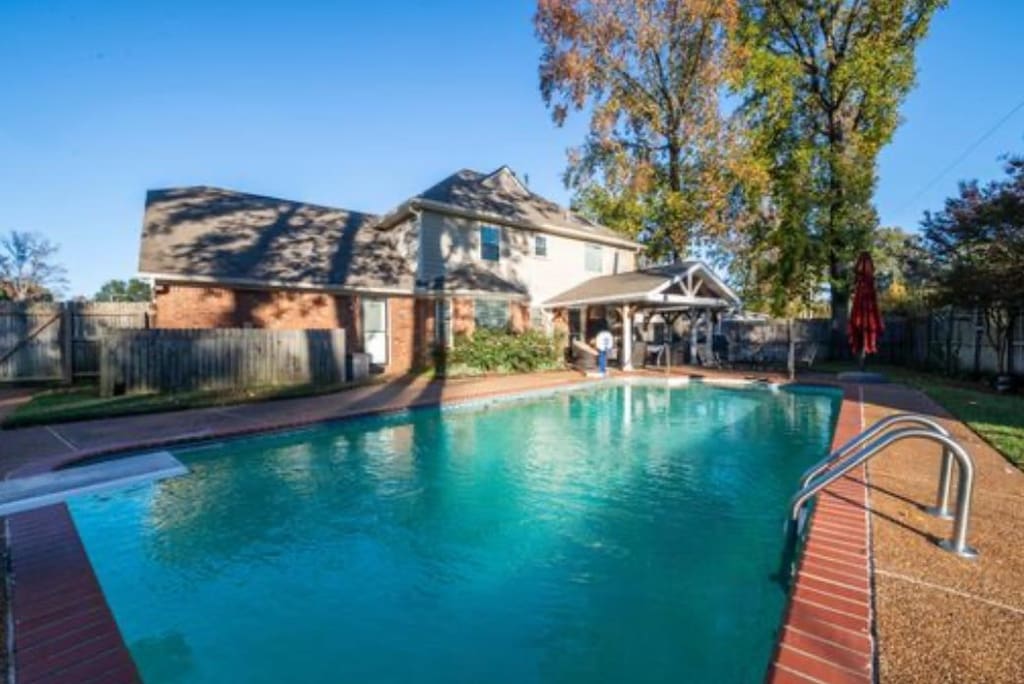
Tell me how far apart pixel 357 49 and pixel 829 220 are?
67.0 feet

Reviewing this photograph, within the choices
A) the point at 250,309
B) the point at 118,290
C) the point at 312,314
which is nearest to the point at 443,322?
the point at 312,314

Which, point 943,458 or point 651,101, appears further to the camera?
point 651,101

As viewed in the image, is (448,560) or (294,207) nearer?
(448,560)

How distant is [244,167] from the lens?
77.5 feet

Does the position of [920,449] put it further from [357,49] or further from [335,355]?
[357,49]

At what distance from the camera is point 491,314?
1905cm

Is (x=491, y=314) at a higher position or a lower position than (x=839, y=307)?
lower

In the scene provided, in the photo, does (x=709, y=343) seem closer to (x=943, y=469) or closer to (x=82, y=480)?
(x=943, y=469)

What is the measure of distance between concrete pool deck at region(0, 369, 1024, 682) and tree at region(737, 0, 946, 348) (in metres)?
19.2

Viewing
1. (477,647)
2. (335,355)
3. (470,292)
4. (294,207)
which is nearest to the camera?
(477,647)

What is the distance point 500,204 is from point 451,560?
1779 cm

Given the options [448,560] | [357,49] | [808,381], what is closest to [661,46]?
[357,49]

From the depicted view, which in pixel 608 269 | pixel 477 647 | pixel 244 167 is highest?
pixel 244 167

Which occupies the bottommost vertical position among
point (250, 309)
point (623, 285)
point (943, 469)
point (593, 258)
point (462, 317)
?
point (943, 469)
